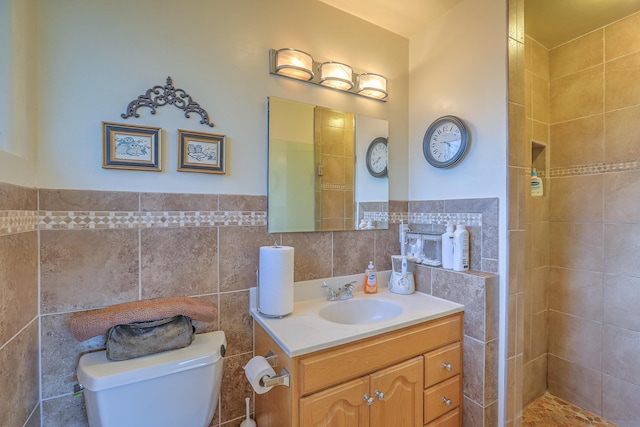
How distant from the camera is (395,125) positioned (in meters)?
1.84

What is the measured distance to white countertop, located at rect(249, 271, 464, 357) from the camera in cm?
103

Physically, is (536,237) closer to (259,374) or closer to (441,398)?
(441,398)

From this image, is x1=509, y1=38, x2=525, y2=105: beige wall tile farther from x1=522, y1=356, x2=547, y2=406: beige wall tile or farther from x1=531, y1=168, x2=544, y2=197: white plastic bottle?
x1=522, y1=356, x2=547, y2=406: beige wall tile

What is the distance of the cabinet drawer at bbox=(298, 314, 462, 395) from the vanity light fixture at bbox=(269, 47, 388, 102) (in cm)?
133

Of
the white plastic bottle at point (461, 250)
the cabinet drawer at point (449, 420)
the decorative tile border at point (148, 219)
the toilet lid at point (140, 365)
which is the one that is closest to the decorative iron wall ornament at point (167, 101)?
the decorative tile border at point (148, 219)

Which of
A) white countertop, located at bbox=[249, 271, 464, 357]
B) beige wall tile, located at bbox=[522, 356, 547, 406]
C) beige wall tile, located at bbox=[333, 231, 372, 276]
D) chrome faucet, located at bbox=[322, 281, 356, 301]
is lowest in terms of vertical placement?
beige wall tile, located at bbox=[522, 356, 547, 406]

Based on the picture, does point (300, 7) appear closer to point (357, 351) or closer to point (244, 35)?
point (244, 35)

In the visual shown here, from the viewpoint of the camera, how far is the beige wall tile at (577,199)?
181 cm

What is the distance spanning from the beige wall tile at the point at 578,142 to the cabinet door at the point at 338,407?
207cm

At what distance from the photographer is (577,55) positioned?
192cm

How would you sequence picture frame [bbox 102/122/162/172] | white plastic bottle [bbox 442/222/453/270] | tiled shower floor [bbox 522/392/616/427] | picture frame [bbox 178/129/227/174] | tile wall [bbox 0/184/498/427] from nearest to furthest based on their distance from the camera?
tile wall [bbox 0/184/498/427]
picture frame [bbox 102/122/162/172]
picture frame [bbox 178/129/227/174]
white plastic bottle [bbox 442/222/453/270]
tiled shower floor [bbox 522/392/616/427]

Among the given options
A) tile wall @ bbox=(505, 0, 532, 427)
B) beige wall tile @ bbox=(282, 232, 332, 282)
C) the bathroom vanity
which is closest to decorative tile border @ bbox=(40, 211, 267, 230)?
beige wall tile @ bbox=(282, 232, 332, 282)

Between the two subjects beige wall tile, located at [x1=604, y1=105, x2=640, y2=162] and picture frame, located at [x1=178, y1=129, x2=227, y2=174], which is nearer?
picture frame, located at [x1=178, y1=129, x2=227, y2=174]

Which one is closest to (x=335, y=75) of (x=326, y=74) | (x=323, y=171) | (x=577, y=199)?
(x=326, y=74)
